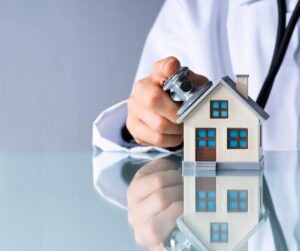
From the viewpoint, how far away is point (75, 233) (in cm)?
45

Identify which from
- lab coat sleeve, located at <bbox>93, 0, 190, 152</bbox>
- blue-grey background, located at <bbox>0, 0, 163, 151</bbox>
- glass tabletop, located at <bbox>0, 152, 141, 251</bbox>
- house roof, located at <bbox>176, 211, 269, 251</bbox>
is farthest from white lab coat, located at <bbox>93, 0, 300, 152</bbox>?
house roof, located at <bbox>176, 211, 269, 251</bbox>

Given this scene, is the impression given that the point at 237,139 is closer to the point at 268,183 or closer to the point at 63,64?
the point at 268,183

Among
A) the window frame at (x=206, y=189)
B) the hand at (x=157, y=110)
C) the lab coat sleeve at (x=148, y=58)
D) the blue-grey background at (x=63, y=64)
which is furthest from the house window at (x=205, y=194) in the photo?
the blue-grey background at (x=63, y=64)

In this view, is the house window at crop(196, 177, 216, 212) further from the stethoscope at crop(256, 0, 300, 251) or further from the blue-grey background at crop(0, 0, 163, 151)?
the blue-grey background at crop(0, 0, 163, 151)

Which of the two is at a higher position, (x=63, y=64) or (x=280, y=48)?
(x=280, y=48)

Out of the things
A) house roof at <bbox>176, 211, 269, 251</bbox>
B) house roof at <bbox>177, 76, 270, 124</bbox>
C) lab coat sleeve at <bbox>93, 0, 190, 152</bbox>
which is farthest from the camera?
lab coat sleeve at <bbox>93, 0, 190, 152</bbox>

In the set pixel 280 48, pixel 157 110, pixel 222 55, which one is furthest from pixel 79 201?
pixel 222 55

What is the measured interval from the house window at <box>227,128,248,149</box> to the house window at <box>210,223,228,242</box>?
0.74ft

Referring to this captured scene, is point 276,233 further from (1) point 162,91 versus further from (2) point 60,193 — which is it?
(1) point 162,91

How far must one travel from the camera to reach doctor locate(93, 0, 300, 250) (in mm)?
1081

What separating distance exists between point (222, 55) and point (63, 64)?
72 cm

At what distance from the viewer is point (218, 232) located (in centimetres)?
46

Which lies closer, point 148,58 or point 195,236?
point 195,236

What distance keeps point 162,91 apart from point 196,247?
0.46 meters
